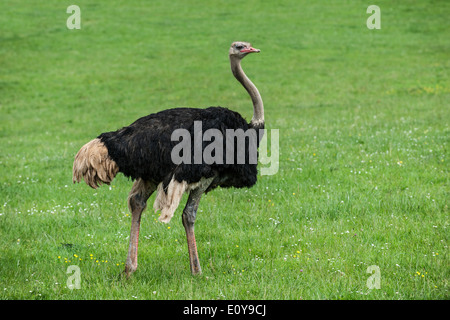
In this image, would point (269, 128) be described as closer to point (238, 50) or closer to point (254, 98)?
point (238, 50)

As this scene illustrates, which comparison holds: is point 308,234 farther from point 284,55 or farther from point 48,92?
point 284,55

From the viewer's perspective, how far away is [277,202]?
10.1 meters

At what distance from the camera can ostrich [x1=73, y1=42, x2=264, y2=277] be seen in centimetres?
684

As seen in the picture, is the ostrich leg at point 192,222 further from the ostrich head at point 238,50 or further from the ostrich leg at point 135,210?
the ostrich head at point 238,50

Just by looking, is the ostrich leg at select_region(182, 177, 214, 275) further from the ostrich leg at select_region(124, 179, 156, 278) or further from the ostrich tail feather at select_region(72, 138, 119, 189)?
the ostrich tail feather at select_region(72, 138, 119, 189)

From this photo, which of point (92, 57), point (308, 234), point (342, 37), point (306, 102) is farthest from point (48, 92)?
point (308, 234)

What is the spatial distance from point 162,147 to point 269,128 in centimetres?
1120

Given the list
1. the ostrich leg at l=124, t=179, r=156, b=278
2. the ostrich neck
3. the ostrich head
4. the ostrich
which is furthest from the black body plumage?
the ostrich head

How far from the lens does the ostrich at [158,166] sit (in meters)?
6.84

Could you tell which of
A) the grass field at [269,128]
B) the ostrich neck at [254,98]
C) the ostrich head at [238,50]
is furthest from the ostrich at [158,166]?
the ostrich head at [238,50]

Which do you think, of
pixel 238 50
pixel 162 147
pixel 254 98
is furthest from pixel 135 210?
pixel 238 50

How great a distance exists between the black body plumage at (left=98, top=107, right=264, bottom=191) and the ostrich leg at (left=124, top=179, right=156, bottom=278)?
255 millimetres
